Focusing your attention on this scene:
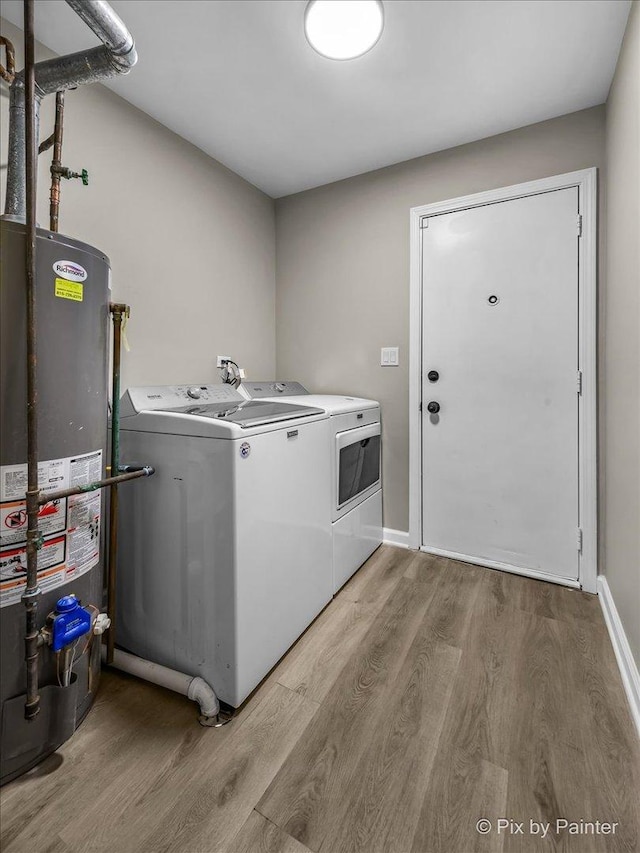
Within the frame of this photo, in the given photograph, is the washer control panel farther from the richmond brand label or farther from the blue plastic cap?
the blue plastic cap

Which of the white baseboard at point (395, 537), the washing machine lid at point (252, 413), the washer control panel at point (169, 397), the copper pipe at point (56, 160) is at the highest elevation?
the copper pipe at point (56, 160)

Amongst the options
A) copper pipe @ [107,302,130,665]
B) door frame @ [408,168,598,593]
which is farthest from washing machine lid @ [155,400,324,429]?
door frame @ [408,168,598,593]

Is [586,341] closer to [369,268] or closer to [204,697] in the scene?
A: [369,268]

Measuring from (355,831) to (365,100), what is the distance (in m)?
2.65

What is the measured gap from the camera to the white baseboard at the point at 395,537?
2499 mm

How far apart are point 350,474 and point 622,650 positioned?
1.27 metres

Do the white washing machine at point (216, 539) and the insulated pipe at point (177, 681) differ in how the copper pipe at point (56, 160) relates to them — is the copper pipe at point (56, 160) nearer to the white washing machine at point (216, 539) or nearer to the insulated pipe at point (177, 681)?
the white washing machine at point (216, 539)

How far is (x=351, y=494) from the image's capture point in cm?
207

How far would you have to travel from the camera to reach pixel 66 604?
1.08m

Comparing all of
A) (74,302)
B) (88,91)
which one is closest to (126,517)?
(74,302)

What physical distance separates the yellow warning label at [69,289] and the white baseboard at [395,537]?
6.91ft

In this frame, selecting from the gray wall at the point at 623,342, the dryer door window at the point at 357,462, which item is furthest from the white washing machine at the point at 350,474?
the gray wall at the point at 623,342

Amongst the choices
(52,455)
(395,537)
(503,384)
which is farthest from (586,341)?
(52,455)

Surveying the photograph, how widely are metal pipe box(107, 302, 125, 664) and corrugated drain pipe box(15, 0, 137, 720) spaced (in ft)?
1.13
